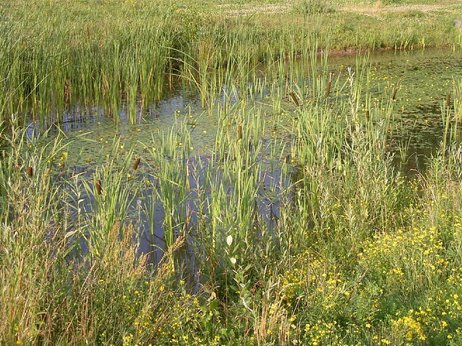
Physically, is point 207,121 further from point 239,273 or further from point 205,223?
point 239,273

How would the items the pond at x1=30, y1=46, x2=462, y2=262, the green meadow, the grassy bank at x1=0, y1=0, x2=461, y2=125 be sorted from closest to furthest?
the green meadow < the pond at x1=30, y1=46, x2=462, y2=262 < the grassy bank at x1=0, y1=0, x2=461, y2=125

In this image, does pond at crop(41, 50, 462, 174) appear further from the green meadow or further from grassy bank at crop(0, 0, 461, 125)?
grassy bank at crop(0, 0, 461, 125)

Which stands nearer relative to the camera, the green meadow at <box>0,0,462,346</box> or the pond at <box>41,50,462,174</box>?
the green meadow at <box>0,0,462,346</box>

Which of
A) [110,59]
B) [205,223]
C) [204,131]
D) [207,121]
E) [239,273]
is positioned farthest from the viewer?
[110,59]

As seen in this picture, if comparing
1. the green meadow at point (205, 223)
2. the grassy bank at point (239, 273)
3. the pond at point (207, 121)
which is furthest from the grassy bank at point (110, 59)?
the grassy bank at point (239, 273)

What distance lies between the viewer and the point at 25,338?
2.63 meters

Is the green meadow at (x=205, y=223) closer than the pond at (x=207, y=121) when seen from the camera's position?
Yes

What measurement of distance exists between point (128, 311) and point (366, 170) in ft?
8.35

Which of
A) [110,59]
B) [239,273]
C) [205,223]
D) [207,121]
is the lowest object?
[207,121]

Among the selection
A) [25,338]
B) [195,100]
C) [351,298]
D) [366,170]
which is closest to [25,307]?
[25,338]

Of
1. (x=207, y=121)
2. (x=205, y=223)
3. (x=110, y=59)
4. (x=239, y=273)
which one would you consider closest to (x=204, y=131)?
(x=207, y=121)

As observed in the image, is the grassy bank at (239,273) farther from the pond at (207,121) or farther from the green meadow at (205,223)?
the pond at (207,121)

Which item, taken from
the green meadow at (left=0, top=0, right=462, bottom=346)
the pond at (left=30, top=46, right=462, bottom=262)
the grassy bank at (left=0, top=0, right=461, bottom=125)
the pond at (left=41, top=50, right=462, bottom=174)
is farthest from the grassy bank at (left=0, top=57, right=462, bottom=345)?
the grassy bank at (left=0, top=0, right=461, bottom=125)

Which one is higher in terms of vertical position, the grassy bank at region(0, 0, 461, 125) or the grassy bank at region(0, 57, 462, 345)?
the grassy bank at region(0, 0, 461, 125)
